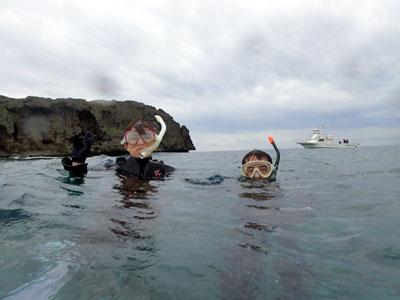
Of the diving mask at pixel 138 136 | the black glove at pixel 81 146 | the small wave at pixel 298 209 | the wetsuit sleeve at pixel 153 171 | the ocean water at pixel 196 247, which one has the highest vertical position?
the diving mask at pixel 138 136

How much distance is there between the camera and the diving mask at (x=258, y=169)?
17.1ft

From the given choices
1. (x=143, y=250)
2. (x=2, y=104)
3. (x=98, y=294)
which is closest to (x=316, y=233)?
(x=143, y=250)

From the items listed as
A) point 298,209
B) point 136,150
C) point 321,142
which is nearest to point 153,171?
point 136,150

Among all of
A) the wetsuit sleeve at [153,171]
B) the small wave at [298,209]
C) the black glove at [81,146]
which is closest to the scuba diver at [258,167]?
the wetsuit sleeve at [153,171]

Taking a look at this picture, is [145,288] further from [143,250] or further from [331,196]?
[331,196]

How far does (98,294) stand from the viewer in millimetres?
1326

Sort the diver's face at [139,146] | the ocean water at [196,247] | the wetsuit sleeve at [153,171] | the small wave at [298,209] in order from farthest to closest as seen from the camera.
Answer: the wetsuit sleeve at [153,171] → the diver's face at [139,146] → the small wave at [298,209] → the ocean water at [196,247]

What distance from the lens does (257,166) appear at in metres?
5.30

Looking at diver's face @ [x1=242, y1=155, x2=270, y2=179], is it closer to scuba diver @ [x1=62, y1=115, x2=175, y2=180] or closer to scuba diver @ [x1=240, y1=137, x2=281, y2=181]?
scuba diver @ [x1=240, y1=137, x2=281, y2=181]

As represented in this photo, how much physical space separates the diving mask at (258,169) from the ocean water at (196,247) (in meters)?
1.51

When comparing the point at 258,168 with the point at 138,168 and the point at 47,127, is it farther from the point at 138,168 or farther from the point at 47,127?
the point at 47,127

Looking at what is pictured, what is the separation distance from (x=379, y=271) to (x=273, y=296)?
84 cm

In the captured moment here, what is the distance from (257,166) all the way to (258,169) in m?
0.07

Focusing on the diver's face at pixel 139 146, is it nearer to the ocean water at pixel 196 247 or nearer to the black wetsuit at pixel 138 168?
the black wetsuit at pixel 138 168
